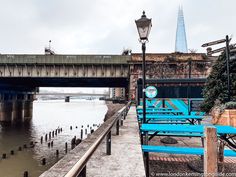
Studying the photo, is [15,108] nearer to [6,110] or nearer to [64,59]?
[6,110]

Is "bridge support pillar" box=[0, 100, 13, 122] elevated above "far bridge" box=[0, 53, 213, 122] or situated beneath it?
situated beneath

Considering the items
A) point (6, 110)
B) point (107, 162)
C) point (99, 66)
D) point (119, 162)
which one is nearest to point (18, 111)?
point (6, 110)

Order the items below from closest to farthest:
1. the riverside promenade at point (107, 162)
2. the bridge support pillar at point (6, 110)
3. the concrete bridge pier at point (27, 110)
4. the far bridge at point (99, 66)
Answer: the riverside promenade at point (107, 162), the far bridge at point (99, 66), the bridge support pillar at point (6, 110), the concrete bridge pier at point (27, 110)

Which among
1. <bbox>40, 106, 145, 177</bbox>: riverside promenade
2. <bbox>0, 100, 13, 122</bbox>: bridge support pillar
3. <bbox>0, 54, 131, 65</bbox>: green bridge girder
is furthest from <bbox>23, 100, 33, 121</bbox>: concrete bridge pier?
<bbox>40, 106, 145, 177</bbox>: riverside promenade

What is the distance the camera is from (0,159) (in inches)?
706

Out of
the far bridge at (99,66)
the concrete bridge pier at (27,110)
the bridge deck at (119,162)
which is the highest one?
the far bridge at (99,66)

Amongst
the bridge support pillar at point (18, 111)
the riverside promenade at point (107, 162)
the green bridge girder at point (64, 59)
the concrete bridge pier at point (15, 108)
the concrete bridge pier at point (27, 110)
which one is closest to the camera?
the riverside promenade at point (107, 162)

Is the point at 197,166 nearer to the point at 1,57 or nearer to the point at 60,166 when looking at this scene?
the point at 60,166

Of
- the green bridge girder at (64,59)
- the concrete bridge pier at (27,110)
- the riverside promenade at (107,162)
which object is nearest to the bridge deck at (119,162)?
the riverside promenade at (107,162)

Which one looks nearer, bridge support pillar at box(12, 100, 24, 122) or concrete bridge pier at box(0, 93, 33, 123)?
concrete bridge pier at box(0, 93, 33, 123)

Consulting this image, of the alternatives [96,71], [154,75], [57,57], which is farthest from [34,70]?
[154,75]

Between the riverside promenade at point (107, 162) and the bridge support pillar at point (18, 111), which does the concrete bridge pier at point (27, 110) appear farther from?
the riverside promenade at point (107, 162)

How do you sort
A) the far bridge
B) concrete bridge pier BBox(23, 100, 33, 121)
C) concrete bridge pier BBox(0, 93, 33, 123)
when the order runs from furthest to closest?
1. concrete bridge pier BBox(23, 100, 33, 121)
2. concrete bridge pier BBox(0, 93, 33, 123)
3. the far bridge

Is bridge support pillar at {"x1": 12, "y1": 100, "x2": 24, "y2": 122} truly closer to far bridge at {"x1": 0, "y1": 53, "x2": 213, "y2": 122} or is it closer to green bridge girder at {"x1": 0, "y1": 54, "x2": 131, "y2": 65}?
far bridge at {"x1": 0, "y1": 53, "x2": 213, "y2": 122}
